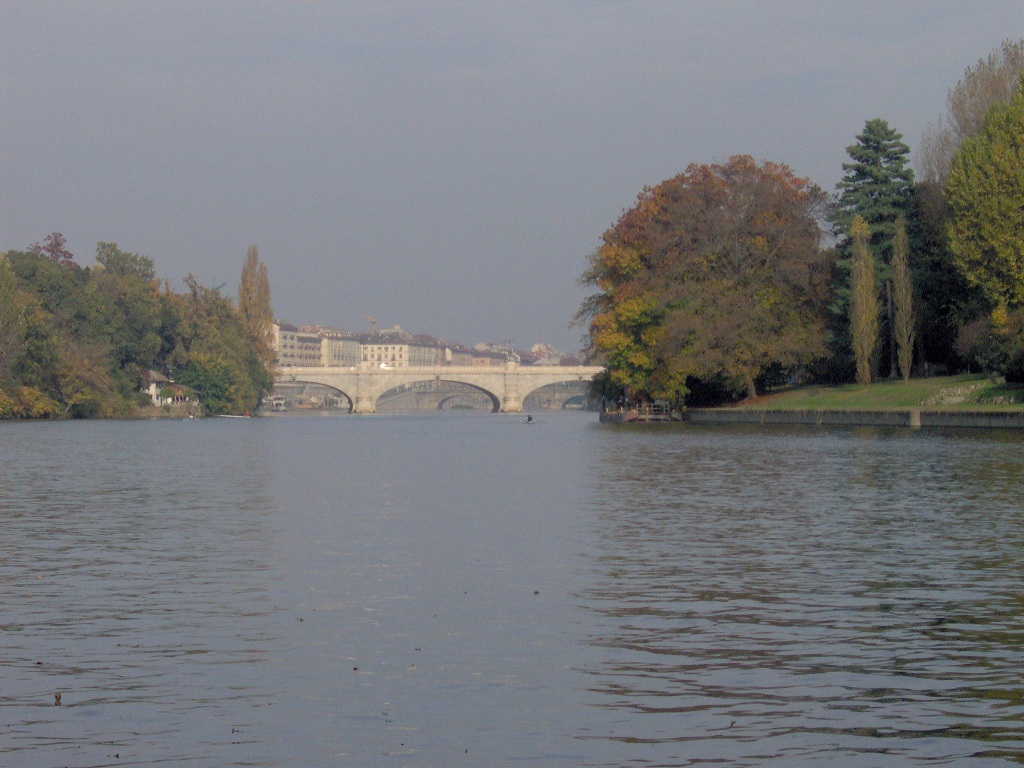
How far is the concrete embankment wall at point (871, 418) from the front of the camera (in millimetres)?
57719

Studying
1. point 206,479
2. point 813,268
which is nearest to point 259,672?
point 206,479

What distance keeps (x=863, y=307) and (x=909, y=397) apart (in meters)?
6.31

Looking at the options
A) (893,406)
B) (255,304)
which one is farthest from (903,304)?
(255,304)

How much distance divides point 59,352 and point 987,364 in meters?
64.0

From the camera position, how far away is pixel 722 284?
3019 inches

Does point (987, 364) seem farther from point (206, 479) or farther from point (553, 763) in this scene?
point (553, 763)

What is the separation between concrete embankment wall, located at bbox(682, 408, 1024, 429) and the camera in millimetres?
57719

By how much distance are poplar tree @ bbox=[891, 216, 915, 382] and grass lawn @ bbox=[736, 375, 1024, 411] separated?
4.33 ft

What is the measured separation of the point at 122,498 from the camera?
92.3 ft

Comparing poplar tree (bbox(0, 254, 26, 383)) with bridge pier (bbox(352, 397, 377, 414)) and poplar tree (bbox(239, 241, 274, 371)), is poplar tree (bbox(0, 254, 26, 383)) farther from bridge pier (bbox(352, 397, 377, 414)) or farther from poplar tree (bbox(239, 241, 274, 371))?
bridge pier (bbox(352, 397, 377, 414))

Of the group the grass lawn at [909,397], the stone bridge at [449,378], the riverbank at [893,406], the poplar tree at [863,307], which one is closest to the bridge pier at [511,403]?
the stone bridge at [449,378]

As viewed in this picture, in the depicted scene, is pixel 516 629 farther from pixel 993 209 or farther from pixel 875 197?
pixel 875 197

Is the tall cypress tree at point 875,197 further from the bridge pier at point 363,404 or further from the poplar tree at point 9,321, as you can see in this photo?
the bridge pier at point 363,404

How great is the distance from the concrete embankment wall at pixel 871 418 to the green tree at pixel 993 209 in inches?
250
